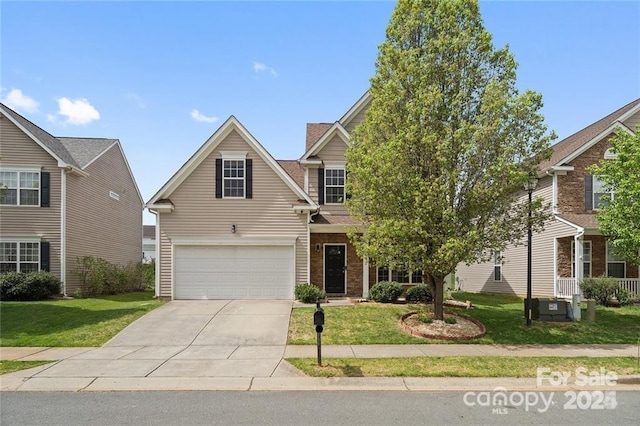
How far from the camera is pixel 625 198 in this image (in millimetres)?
13766

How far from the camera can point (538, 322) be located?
13.9m

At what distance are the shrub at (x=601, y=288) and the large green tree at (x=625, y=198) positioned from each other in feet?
11.5

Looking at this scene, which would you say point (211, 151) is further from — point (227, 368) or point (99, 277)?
point (227, 368)

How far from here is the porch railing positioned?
18.8 meters

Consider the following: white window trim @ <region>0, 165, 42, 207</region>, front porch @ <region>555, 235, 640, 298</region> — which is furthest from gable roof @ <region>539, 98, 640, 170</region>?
white window trim @ <region>0, 165, 42, 207</region>

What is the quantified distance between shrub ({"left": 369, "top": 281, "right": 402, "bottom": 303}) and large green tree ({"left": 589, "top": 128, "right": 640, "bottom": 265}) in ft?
A: 23.8

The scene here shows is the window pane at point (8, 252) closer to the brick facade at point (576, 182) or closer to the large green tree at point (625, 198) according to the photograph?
the large green tree at point (625, 198)

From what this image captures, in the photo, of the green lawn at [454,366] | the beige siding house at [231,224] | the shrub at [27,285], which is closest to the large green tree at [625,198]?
the green lawn at [454,366]

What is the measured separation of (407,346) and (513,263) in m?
14.8

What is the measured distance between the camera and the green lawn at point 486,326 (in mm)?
11844

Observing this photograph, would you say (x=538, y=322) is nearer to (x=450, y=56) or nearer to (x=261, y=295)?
(x=450, y=56)

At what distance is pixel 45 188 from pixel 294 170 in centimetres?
1149

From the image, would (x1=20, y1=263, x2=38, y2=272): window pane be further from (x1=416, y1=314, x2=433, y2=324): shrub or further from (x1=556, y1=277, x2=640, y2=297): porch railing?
(x1=556, y1=277, x2=640, y2=297): porch railing

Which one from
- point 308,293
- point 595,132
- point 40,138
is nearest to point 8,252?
point 40,138
